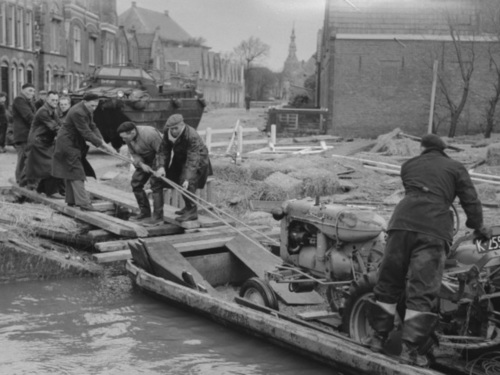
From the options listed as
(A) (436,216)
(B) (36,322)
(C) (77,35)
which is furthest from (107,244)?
(C) (77,35)

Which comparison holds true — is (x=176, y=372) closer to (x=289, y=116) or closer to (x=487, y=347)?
(x=487, y=347)

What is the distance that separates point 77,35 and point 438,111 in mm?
25996

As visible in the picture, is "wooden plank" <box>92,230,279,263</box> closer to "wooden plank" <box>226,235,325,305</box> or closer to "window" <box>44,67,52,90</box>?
"wooden plank" <box>226,235,325,305</box>

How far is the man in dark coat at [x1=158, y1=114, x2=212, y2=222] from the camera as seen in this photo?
9016 millimetres

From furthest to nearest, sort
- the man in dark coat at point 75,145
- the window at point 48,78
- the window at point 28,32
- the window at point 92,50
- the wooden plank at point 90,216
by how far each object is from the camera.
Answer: the window at point 92,50
the window at point 48,78
the window at point 28,32
the man in dark coat at point 75,145
the wooden plank at point 90,216

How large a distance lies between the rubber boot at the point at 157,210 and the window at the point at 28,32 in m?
32.9

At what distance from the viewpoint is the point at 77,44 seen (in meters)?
47.7

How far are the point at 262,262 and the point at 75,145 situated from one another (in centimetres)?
322

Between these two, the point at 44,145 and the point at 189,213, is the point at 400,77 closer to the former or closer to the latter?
the point at 44,145

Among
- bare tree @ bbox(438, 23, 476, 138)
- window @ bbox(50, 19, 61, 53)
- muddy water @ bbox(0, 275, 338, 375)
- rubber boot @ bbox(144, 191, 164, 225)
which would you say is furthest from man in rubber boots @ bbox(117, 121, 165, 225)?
window @ bbox(50, 19, 61, 53)

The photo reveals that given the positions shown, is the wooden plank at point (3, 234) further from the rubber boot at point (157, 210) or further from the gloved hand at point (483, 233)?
the gloved hand at point (483, 233)

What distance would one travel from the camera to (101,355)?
6660 millimetres

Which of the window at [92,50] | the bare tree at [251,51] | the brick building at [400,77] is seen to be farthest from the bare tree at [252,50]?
the brick building at [400,77]

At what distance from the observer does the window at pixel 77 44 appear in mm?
47188
